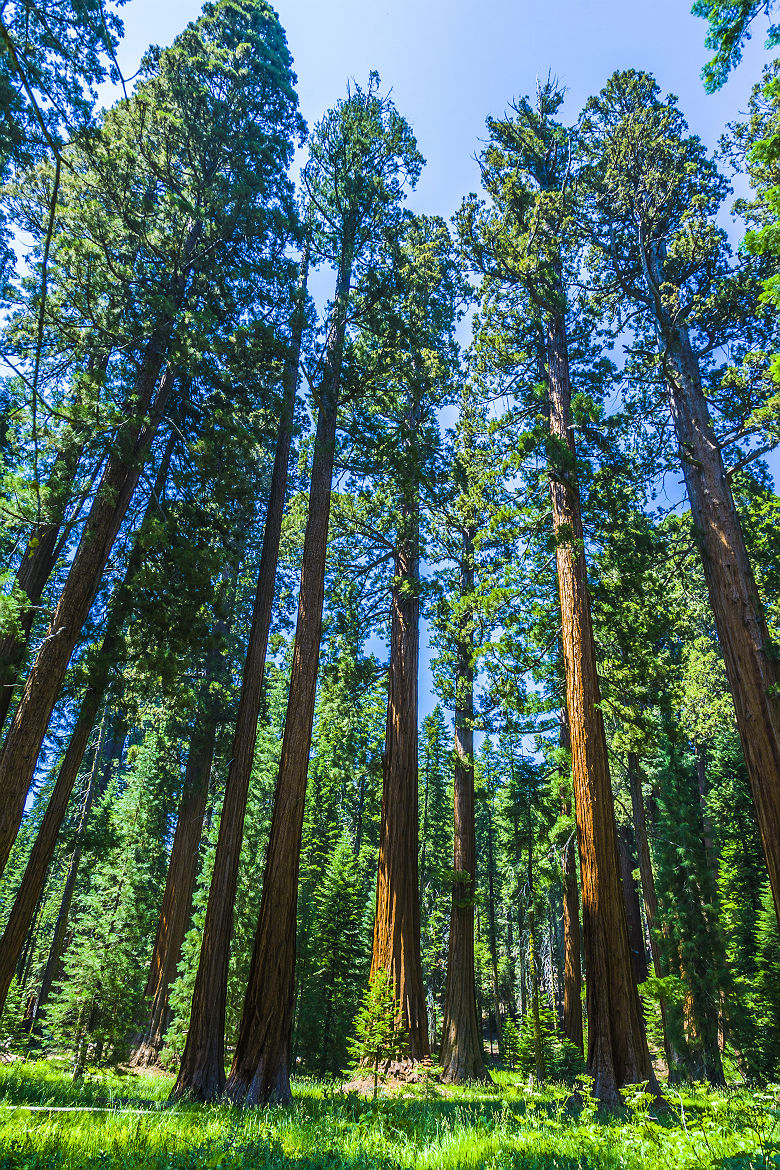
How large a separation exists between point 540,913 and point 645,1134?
469 inches

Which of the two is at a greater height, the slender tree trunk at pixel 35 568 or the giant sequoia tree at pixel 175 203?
the giant sequoia tree at pixel 175 203

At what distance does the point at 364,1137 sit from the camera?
4828mm

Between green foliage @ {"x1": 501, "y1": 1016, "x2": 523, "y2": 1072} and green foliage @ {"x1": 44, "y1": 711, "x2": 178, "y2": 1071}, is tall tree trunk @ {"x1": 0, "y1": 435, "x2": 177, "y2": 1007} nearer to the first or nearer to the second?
green foliage @ {"x1": 44, "y1": 711, "x2": 178, "y2": 1071}

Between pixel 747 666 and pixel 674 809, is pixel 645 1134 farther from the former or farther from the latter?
pixel 674 809

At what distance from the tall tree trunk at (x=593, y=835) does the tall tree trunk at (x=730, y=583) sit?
73.2 inches

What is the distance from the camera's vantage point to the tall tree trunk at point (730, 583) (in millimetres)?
7680

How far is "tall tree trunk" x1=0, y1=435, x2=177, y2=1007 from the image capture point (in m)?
7.50

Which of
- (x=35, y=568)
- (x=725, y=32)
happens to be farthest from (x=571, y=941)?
(x=725, y=32)

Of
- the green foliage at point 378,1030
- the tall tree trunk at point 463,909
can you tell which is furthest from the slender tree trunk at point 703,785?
the green foliage at point 378,1030

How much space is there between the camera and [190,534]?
10.7 metres

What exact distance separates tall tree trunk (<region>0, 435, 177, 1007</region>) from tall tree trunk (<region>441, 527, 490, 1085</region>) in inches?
232

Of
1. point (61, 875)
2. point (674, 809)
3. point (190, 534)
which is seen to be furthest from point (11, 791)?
point (61, 875)

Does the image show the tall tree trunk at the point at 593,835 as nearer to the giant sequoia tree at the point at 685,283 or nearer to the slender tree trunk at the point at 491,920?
the giant sequoia tree at the point at 685,283

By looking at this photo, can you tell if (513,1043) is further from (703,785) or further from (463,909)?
(703,785)
